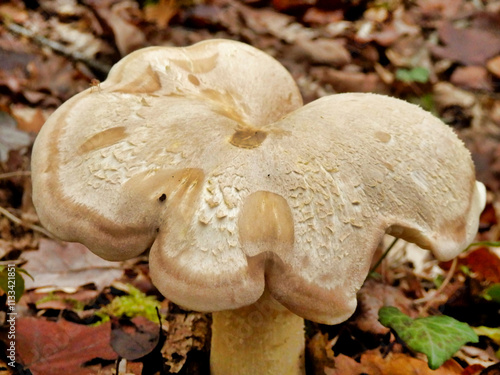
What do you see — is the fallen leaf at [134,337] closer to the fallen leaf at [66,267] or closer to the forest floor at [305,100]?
the forest floor at [305,100]

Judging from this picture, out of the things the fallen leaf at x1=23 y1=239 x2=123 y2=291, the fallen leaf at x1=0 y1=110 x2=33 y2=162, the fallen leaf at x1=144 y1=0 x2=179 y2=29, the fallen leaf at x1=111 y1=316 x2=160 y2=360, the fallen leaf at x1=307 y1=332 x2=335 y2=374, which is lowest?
the fallen leaf at x1=23 y1=239 x2=123 y2=291

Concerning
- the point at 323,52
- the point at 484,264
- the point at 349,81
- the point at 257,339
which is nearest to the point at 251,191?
the point at 257,339

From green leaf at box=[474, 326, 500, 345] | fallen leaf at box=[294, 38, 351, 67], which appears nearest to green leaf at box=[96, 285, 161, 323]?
green leaf at box=[474, 326, 500, 345]

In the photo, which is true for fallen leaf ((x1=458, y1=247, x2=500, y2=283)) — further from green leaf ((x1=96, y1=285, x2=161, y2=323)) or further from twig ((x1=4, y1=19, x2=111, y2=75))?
twig ((x1=4, y1=19, x2=111, y2=75))

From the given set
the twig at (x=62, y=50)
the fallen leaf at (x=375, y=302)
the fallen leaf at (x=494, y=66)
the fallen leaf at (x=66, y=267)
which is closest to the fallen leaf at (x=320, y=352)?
the fallen leaf at (x=375, y=302)

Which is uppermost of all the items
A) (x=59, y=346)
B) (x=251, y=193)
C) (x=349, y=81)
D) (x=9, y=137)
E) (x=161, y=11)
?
(x=251, y=193)

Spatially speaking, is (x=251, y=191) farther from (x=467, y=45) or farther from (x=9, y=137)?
(x=467, y=45)
